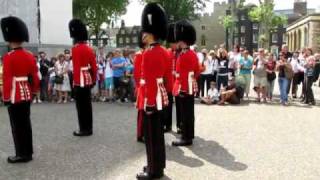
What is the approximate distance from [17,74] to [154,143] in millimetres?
2367

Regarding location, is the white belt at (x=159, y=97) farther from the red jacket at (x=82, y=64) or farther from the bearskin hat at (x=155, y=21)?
the red jacket at (x=82, y=64)

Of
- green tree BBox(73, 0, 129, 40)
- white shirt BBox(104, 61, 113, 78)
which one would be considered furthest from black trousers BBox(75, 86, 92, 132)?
green tree BBox(73, 0, 129, 40)

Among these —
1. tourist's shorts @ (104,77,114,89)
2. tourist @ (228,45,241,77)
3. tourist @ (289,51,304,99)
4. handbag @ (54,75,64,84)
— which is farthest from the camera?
tourist @ (228,45,241,77)

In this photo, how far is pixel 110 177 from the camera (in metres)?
6.07

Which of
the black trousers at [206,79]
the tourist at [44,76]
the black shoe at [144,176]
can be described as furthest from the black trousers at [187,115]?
the tourist at [44,76]

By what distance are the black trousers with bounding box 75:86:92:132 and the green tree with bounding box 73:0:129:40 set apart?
3964cm

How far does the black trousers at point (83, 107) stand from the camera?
8.86 meters

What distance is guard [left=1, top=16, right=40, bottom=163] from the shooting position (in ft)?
22.7

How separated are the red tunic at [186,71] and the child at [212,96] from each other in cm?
592

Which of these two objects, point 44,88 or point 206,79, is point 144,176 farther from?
point 44,88

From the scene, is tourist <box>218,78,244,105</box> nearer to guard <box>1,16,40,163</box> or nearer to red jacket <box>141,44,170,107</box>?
guard <box>1,16,40,163</box>

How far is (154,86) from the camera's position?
6086 millimetres

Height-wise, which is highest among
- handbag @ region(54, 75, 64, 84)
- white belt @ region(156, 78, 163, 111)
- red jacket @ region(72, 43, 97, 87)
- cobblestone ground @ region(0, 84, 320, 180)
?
red jacket @ region(72, 43, 97, 87)

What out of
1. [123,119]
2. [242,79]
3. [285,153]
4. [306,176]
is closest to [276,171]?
[306,176]
